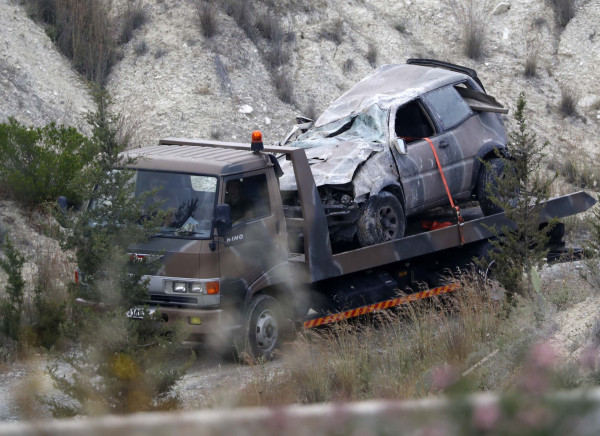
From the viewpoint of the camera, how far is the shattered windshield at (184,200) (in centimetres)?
762

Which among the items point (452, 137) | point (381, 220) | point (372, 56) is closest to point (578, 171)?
point (372, 56)

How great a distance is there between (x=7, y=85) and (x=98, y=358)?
12245 mm

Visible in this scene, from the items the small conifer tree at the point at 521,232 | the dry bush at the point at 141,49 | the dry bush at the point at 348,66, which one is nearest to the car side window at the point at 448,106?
the small conifer tree at the point at 521,232

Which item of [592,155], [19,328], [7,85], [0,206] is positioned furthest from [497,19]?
[19,328]

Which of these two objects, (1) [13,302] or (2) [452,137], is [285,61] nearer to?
(2) [452,137]

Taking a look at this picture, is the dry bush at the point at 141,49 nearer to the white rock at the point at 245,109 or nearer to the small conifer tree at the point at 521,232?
the white rock at the point at 245,109

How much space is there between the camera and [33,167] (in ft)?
40.9

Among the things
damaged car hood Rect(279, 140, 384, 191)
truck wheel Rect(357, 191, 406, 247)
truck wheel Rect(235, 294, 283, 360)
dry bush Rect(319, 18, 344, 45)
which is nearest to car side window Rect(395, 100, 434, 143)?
damaged car hood Rect(279, 140, 384, 191)

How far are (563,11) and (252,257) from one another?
65.8ft

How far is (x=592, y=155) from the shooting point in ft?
65.8

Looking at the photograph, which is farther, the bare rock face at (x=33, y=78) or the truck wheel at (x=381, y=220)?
the bare rock face at (x=33, y=78)

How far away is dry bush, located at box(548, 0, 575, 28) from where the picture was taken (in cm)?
2445

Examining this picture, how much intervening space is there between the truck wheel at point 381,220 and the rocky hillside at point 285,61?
8126 mm

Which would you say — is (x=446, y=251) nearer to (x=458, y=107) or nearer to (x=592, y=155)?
(x=458, y=107)
